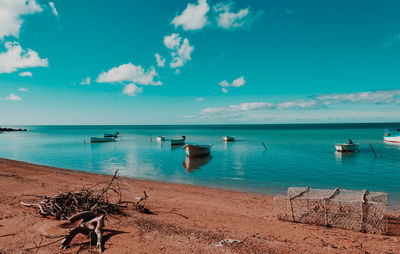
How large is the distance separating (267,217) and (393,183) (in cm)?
1330

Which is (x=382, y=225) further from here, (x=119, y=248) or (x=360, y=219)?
(x=119, y=248)

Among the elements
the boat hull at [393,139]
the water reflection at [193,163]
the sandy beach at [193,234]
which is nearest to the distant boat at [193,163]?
the water reflection at [193,163]

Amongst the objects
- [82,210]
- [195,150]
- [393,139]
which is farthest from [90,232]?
[393,139]

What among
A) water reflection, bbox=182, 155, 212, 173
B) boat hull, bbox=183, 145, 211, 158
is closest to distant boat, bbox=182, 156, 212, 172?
water reflection, bbox=182, 155, 212, 173

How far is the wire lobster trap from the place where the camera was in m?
6.87

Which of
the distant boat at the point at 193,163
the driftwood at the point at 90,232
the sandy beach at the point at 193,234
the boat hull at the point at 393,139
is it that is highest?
the driftwood at the point at 90,232

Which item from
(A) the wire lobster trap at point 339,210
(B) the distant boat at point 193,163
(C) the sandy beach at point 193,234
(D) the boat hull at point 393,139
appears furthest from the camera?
(D) the boat hull at point 393,139

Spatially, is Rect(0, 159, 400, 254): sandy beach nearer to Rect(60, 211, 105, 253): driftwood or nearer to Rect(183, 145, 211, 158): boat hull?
Rect(60, 211, 105, 253): driftwood

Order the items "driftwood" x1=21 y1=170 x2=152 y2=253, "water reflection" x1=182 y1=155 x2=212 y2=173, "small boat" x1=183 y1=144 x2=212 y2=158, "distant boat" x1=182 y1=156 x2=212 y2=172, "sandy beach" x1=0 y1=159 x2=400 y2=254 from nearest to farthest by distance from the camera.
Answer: "sandy beach" x1=0 y1=159 x2=400 y2=254 < "driftwood" x1=21 y1=170 x2=152 y2=253 < "water reflection" x1=182 y1=155 x2=212 y2=173 < "distant boat" x1=182 y1=156 x2=212 y2=172 < "small boat" x1=183 y1=144 x2=212 y2=158

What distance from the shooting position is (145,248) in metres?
5.51

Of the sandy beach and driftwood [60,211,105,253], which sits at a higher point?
driftwood [60,211,105,253]

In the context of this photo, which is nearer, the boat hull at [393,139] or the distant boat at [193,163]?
the distant boat at [193,163]

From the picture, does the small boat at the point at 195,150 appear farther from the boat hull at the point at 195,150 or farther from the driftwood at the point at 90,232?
the driftwood at the point at 90,232

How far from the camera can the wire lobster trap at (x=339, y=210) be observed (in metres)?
6.87
